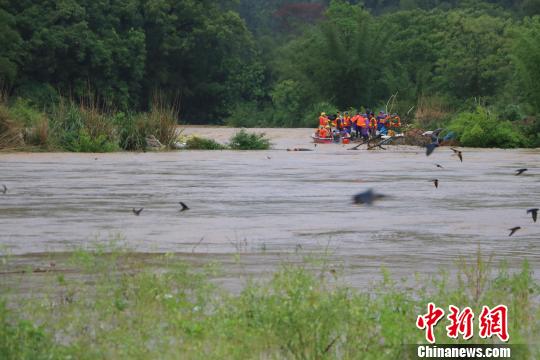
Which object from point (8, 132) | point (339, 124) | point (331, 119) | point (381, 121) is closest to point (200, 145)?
point (339, 124)

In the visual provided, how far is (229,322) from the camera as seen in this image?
7.37 m

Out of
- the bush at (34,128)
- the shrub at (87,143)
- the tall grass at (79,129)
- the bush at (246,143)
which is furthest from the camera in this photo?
the bush at (246,143)

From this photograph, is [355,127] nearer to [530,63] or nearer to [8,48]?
[530,63]

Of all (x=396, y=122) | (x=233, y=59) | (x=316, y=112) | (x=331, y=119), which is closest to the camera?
(x=396, y=122)

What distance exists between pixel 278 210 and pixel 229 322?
10161 millimetres

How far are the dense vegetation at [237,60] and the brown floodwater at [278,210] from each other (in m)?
24.4

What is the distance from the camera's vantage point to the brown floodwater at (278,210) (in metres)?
12.8

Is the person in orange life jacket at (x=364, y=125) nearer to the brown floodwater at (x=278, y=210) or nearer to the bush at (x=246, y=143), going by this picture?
the bush at (x=246, y=143)

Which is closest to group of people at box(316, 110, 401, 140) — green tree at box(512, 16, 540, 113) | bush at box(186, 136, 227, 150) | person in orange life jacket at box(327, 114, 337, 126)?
person in orange life jacket at box(327, 114, 337, 126)

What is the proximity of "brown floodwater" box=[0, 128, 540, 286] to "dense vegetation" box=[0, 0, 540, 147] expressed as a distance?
80.1ft

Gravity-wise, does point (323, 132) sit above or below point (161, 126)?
below

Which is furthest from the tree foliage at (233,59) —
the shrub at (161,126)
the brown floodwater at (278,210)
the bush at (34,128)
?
the brown floodwater at (278,210)

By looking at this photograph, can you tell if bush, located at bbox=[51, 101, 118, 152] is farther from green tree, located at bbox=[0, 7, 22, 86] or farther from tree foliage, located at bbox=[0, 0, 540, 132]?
green tree, located at bbox=[0, 7, 22, 86]

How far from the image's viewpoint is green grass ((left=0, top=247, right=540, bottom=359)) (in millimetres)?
7086
